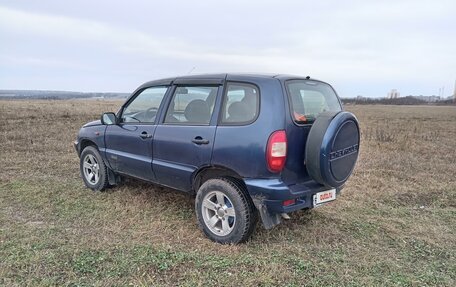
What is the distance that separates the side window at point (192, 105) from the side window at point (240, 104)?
0.62 ft

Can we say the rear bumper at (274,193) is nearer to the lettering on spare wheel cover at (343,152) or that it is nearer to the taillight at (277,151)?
the taillight at (277,151)

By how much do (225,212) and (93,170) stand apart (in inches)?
104

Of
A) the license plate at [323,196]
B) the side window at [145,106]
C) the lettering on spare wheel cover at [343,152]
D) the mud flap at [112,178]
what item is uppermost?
the side window at [145,106]

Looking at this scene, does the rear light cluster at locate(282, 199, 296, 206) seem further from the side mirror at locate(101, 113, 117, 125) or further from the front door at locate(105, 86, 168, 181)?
the side mirror at locate(101, 113, 117, 125)

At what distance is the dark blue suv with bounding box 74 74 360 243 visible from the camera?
3330 millimetres

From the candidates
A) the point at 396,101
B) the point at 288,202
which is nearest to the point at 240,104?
the point at 288,202

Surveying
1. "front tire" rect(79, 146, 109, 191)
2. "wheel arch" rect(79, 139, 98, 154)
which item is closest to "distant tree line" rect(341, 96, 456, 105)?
"wheel arch" rect(79, 139, 98, 154)

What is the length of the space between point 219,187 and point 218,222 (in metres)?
0.42

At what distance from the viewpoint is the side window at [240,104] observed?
11.3 feet

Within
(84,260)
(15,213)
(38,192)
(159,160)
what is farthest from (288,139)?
(38,192)

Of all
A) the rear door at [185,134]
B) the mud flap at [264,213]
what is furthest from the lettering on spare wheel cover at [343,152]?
the rear door at [185,134]

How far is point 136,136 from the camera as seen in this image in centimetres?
451

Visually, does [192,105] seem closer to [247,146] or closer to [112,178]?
[247,146]

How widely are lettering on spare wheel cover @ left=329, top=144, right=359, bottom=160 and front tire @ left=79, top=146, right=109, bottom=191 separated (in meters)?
3.27
